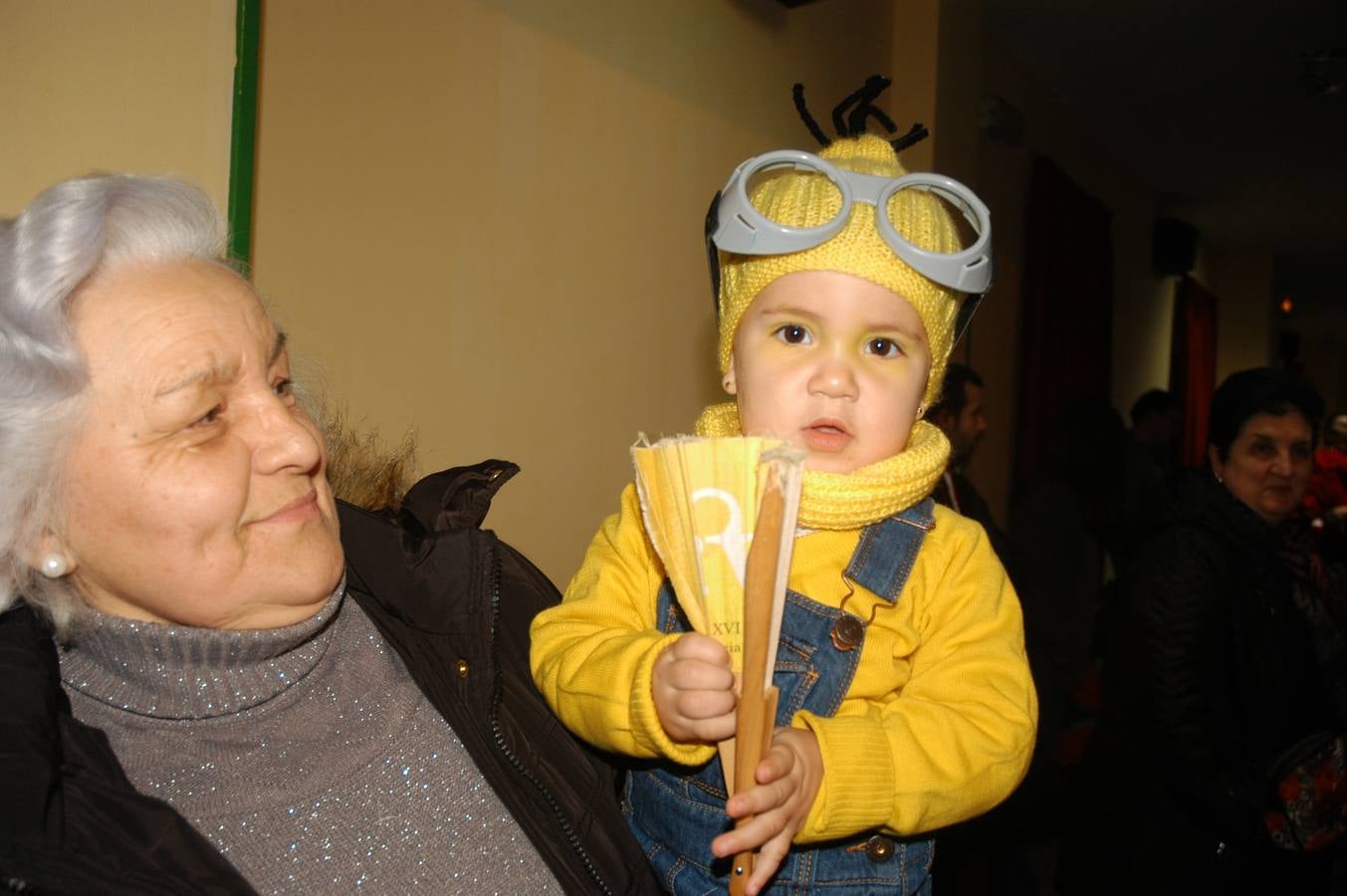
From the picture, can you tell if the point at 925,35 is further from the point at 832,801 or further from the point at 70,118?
the point at 832,801

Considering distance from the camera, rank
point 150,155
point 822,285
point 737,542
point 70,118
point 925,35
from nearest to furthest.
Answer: point 737,542, point 822,285, point 70,118, point 150,155, point 925,35

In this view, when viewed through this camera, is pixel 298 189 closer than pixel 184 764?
No

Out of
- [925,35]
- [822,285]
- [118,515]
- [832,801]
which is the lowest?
[832,801]

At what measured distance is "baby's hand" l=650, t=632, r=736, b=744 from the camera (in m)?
1.06

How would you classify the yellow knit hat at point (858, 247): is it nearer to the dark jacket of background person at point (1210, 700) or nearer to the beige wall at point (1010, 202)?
the dark jacket of background person at point (1210, 700)

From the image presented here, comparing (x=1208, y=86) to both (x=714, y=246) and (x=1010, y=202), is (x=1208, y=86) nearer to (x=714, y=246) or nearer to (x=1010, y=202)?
(x=1010, y=202)

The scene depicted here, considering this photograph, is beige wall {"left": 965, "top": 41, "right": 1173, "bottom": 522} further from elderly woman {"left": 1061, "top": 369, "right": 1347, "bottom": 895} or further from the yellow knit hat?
the yellow knit hat

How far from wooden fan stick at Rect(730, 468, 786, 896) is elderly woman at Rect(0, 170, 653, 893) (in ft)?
1.49

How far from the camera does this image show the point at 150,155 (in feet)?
6.04

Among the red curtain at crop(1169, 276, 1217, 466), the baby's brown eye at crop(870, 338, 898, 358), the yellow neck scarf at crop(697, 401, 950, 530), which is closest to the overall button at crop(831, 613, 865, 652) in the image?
the yellow neck scarf at crop(697, 401, 950, 530)

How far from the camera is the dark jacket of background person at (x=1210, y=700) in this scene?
2654mm

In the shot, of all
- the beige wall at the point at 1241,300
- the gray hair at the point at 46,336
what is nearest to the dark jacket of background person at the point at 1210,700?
the gray hair at the point at 46,336

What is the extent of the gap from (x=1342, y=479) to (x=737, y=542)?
5453mm

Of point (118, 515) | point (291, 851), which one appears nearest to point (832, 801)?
point (291, 851)
